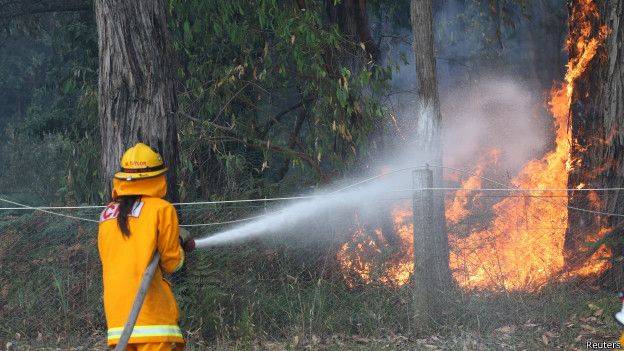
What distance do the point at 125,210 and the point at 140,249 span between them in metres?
0.26

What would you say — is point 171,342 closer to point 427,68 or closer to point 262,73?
point 427,68

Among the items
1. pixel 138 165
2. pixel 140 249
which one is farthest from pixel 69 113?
pixel 140 249

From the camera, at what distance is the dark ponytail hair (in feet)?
16.7

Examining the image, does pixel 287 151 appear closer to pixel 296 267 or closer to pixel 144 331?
pixel 296 267

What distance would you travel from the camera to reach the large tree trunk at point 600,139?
29.2ft

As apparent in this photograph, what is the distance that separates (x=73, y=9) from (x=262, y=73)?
3520 mm

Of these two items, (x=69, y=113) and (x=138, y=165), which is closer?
(x=138, y=165)

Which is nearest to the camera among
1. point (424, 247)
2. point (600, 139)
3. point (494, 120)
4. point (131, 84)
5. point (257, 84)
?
point (131, 84)

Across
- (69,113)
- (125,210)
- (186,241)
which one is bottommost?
(186,241)

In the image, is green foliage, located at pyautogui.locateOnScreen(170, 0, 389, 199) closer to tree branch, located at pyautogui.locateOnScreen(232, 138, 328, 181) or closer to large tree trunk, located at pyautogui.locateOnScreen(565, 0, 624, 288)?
tree branch, located at pyautogui.locateOnScreen(232, 138, 328, 181)

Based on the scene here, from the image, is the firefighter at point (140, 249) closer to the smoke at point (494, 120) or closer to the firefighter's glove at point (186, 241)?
the firefighter's glove at point (186, 241)

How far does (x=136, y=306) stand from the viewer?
196 inches

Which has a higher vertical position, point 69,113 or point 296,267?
point 69,113

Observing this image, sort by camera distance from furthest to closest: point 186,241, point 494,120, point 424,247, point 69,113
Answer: point 494,120
point 69,113
point 424,247
point 186,241
